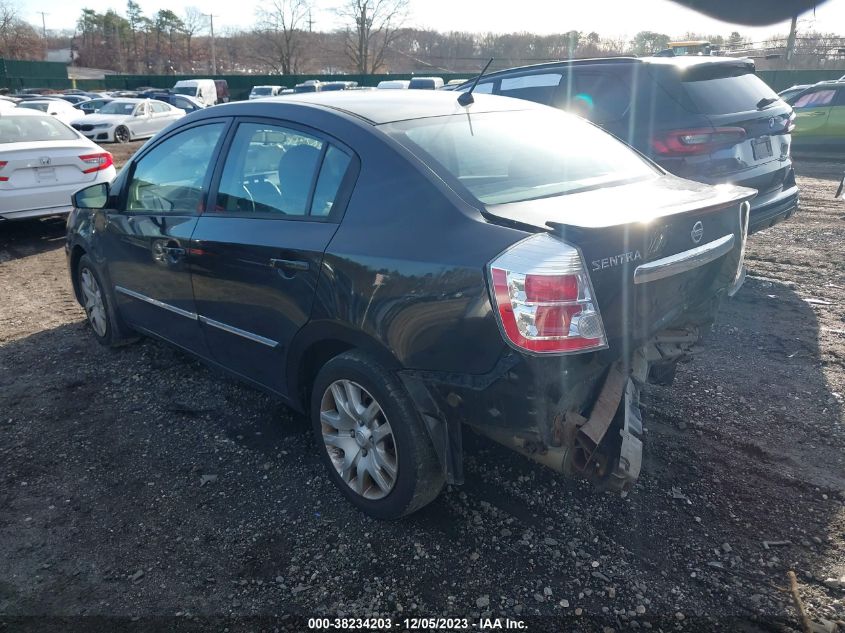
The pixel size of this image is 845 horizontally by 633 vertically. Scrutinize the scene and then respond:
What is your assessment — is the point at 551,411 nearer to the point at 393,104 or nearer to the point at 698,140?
the point at 393,104

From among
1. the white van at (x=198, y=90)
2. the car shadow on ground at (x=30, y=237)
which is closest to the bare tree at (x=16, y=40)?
the white van at (x=198, y=90)

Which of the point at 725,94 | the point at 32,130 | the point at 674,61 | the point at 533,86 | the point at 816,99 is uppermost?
the point at 816,99

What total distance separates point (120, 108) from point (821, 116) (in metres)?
20.8

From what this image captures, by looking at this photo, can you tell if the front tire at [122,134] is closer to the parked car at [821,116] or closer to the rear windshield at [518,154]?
the parked car at [821,116]

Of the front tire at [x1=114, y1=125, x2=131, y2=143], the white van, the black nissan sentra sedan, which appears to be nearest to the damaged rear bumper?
the black nissan sentra sedan

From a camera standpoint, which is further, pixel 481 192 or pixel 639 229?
pixel 481 192

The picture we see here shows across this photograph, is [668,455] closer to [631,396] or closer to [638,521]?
[638,521]

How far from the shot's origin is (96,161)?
8.37 m

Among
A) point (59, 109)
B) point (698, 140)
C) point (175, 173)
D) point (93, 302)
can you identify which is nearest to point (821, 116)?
point (698, 140)

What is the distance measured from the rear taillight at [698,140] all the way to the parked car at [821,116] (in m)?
10.7

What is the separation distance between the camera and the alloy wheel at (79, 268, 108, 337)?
4863 millimetres

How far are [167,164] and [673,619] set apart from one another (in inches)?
142

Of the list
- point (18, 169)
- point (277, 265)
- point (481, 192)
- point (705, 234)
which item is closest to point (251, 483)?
point (277, 265)

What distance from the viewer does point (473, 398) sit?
2418mm
